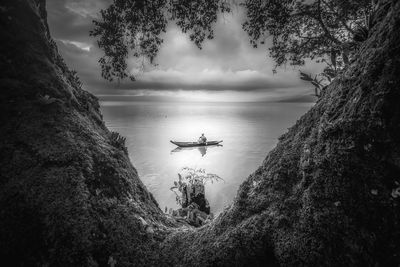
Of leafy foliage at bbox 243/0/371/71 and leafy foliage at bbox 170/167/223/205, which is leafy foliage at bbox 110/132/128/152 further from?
leafy foliage at bbox 170/167/223/205

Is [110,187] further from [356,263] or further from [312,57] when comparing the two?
[312,57]

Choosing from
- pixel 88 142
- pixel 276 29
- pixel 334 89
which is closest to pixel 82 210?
pixel 88 142

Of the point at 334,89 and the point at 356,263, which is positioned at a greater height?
the point at 334,89

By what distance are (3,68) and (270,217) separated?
4.28 m

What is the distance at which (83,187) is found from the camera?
255 centimetres

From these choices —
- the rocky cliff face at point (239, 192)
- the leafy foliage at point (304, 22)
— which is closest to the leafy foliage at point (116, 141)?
the rocky cliff face at point (239, 192)

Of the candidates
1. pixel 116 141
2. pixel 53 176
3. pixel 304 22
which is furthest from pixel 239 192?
pixel 304 22

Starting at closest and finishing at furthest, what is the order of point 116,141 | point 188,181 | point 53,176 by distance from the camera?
point 53,176 < point 116,141 < point 188,181

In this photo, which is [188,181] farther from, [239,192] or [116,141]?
[239,192]

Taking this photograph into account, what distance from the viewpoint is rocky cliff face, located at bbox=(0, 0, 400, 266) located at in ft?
4.96

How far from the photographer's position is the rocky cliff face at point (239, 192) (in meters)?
1.51

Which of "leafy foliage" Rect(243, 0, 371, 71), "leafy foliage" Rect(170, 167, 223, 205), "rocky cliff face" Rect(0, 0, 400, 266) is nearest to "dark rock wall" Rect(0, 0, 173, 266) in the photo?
"rocky cliff face" Rect(0, 0, 400, 266)

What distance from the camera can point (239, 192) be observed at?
2584mm

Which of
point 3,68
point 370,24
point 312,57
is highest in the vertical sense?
point 312,57
